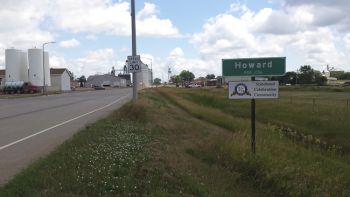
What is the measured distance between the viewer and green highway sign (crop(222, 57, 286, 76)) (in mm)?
11805

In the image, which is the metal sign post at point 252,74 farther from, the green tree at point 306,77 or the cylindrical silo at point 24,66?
the green tree at point 306,77

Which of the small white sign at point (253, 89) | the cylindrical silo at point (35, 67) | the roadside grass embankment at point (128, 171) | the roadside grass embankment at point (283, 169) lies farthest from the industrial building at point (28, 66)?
the small white sign at point (253, 89)

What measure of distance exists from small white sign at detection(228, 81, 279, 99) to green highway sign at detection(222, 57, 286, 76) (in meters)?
0.22

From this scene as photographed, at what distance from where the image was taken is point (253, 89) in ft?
39.5

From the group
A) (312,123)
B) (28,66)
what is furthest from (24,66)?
(312,123)

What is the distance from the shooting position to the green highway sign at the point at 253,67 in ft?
38.7

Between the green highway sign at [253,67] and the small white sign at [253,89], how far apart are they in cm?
22

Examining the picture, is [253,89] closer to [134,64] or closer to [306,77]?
[134,64]

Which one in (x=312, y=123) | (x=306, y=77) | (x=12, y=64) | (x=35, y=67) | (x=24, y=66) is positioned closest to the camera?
(x=312, y=123)

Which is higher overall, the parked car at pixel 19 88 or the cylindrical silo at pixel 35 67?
the cylindrical silo at pixel 35 67

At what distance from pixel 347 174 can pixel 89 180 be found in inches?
214

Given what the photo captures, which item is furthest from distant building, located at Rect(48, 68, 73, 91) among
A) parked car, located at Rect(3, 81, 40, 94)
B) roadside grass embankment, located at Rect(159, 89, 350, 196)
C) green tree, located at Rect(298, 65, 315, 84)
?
roadside grass embankment, located at Rect(159, 89, 350, 196)

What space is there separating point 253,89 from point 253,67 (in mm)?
499

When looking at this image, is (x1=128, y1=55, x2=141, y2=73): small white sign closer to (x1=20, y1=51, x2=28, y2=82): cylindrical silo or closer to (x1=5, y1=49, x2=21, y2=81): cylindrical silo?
(x1=5, y1=49, x2=21, y2=81): cylindrical silo
